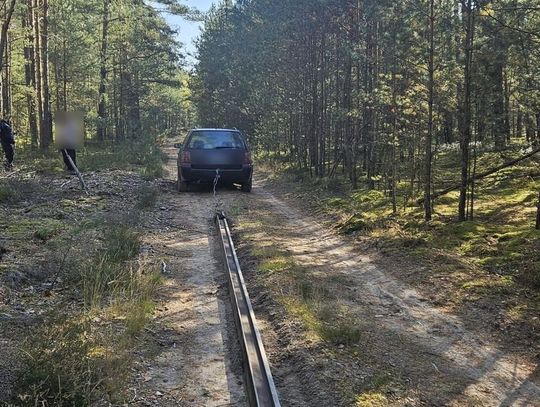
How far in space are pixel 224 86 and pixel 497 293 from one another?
38222 mm

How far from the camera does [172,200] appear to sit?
1465 centimetres

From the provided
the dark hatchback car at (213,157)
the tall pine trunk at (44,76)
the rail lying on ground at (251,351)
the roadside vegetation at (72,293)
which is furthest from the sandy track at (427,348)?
the tall pine trunk at (44,76)

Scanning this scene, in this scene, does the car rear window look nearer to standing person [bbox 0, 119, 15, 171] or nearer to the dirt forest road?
the dirt forest road

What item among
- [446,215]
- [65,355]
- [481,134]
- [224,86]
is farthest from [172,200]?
[224,86]

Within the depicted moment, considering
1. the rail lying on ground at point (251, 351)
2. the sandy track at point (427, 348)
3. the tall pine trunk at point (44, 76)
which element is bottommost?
the sandy track at point (427, 348)

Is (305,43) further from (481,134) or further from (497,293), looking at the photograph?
(497,293)

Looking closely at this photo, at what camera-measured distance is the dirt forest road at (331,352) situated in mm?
4262

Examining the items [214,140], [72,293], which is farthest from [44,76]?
[72,293]

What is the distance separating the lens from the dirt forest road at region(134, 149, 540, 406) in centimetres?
426

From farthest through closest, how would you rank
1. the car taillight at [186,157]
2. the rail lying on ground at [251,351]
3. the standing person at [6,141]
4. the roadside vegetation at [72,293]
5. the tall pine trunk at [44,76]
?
the tall pine trunk at [44,76]
the standing person at [6,141]
the car taillight at [186,157]
the rail lying on ground at [251,351]
the roadside vegetation at [72,293]

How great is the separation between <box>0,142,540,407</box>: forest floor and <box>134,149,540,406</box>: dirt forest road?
0.02m

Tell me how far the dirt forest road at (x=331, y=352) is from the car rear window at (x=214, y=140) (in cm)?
704

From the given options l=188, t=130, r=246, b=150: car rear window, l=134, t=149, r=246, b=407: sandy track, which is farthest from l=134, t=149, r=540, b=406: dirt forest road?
l=188, t=130, r=246, b=150: car rear window

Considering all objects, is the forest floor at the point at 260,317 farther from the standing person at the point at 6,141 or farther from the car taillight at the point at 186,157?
the standing person at the point at 6,141
